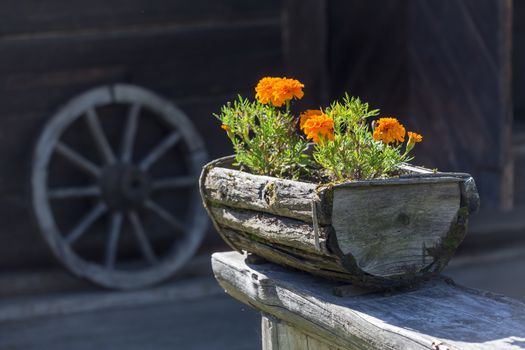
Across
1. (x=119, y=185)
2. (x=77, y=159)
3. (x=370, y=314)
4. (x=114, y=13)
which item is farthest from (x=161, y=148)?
(x=370, y=314)

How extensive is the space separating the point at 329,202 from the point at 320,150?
22cm

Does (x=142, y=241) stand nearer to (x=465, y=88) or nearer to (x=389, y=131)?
(x=465, y=88)

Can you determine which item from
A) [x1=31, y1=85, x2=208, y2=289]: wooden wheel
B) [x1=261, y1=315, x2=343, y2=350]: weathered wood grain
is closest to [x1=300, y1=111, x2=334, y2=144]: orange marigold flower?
[x1=261, y1=315, x2=343, y2=350]: weathered wood grain

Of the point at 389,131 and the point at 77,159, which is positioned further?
the point at 77,159

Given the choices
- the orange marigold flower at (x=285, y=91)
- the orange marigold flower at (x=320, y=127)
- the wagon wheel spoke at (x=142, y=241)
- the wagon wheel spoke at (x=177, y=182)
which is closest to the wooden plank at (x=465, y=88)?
the wagon wheel spoke at (x=177, y=182)

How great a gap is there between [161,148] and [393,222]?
342 centimetres

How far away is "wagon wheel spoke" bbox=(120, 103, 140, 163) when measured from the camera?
220 inches

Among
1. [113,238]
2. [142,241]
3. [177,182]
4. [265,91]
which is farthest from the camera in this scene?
[177,182]

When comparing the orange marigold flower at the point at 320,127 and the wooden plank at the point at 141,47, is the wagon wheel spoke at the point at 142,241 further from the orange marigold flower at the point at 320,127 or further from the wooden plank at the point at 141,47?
the orange marigold flower at the point at 320,127

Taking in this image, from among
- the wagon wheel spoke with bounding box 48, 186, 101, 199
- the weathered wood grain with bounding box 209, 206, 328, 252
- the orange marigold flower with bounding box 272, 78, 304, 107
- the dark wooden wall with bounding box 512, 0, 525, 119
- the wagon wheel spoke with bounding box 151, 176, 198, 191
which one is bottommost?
the weathered wood grain with bounding box 209, 206, 328, 252

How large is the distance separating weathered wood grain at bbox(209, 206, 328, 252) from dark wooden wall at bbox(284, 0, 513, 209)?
125 inches

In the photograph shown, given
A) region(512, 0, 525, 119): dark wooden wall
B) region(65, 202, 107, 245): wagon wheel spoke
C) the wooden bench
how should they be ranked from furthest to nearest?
region(512, 0, 525, 119): dark wooden wall, region(65, 202, 107, 245): wagon wheel spoke, the wooden bench

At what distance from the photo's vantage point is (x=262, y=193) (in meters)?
2.54

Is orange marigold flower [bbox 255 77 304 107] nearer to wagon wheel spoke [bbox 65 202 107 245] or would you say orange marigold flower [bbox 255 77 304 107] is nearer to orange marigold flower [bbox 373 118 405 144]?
orange marigold flower [bbox 373 118 405 144]
